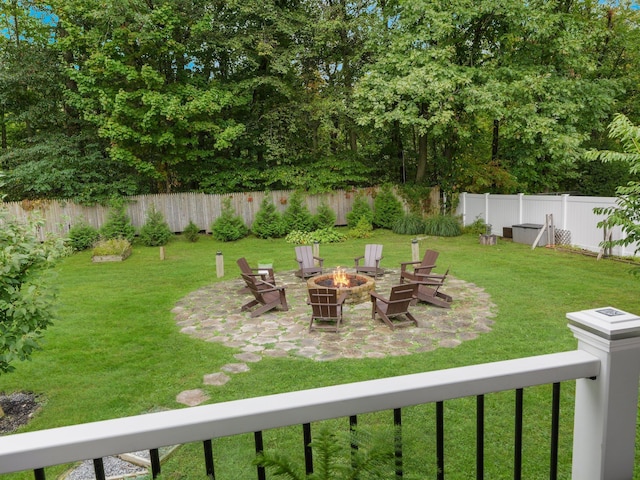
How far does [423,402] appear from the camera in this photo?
5.03 feet

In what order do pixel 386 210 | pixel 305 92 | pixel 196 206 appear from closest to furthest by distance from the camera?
pixel 386 210, pixel 196 206, pixel 305 92

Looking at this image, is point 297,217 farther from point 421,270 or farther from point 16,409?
point 16,409

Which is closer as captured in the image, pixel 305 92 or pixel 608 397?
pixel 608 397

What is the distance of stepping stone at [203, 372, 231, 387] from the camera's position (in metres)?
5.44

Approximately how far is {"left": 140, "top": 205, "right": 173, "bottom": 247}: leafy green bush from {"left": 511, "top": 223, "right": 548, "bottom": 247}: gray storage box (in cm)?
1262

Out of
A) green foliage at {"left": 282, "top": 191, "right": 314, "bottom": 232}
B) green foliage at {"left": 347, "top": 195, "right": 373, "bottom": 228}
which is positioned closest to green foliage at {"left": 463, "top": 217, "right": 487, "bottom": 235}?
green foliage at {"left": 347, "top": 195, "right": 373, "bottom": 228}

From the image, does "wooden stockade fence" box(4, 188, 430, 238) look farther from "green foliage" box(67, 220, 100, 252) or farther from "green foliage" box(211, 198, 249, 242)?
"green foliage" box(67, 220, 100, 252)

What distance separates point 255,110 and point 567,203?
1340 centimetres

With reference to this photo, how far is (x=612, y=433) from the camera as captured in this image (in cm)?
178

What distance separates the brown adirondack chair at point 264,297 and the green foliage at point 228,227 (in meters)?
9.32

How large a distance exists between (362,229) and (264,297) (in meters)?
9.99

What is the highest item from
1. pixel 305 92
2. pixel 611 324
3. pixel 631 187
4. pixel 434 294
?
pixel 305 92

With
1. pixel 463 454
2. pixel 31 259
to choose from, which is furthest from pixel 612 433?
pixel 31 259

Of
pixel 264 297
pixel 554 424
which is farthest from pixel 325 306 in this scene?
pixel 554 424
